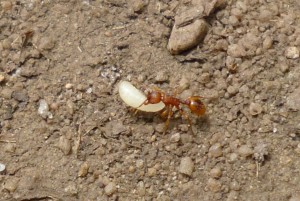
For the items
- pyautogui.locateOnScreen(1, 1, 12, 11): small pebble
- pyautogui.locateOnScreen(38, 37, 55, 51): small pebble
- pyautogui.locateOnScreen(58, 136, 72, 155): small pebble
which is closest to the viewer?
pyautogui.locateOnScreen(58, 136, 72, 155): small pebble

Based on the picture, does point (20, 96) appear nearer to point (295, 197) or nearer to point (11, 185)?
point (11, 185)

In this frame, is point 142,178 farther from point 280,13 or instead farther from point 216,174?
point 280,13

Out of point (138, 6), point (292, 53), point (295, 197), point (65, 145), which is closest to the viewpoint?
point (295, 197)

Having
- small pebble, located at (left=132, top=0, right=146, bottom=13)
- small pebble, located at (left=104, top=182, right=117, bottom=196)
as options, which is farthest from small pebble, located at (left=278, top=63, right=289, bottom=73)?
small pebble, located at (left=104, top=182, right=117, bottom=196)

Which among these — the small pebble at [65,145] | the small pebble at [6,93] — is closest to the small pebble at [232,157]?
the small pebble at [65,145]

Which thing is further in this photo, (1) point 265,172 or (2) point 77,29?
(2) point 77,29

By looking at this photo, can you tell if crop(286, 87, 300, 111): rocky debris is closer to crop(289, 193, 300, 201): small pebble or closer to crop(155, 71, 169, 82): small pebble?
crop(289, 193, 300, 201): small pebble

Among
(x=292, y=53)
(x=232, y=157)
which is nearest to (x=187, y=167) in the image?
(x=232, y=157)

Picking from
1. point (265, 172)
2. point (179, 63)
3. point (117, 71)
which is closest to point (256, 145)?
point (265, 172)
